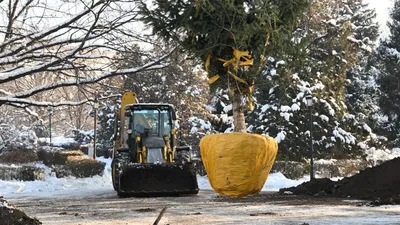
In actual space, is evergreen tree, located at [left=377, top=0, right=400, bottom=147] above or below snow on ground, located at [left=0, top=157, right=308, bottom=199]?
above

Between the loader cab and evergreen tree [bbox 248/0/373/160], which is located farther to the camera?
evergreen tree [bbox 248/0/373/160]

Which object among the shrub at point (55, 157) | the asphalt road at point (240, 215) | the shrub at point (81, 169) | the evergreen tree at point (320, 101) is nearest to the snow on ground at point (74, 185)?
the shrub at point (81, 169)

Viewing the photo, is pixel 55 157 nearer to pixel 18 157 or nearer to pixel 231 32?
pixel 18 157

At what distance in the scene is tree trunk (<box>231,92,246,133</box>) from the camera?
902 centimetres

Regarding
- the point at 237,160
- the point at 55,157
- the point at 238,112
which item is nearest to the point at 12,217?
the point at 237,160

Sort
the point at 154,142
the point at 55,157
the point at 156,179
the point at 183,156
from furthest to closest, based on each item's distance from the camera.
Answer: the point at 55,157
the point at 183,156
the point at 154,142
the point at 156,179

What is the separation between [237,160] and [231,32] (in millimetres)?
1986

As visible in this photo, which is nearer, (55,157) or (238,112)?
(238,112)

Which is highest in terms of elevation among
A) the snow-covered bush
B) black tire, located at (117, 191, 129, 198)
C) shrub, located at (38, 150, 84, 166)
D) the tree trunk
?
the snow-covered bush

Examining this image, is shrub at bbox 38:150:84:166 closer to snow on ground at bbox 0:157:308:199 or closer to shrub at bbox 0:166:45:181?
snow on ground at bbox 0:157:308:199

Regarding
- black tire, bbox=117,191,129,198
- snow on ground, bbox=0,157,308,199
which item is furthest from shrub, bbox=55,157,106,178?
black tire, bbox=117,191,129,198

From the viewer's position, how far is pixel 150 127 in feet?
49.2

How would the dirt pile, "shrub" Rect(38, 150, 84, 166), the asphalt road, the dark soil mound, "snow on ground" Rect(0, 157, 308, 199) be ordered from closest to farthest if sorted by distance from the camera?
1. the dark soil mound
2. the asphalt road
3. the dirt pile
4. "snow on ground" Rect(0, 157, 308, 199)
5. "shrub" Rect(38, 150, 84, 166)

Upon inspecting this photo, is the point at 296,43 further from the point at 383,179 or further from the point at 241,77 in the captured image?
the point at 383,179
